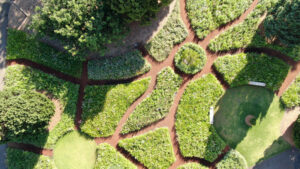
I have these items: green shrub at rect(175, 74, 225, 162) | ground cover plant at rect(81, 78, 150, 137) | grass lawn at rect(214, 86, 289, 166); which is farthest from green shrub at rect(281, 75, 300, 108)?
ground cover plant at rect(81, 78, 150, 137)

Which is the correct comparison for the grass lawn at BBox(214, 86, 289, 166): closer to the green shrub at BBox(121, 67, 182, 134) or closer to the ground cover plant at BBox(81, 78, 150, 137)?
the green shrub at BBox(121, 67, 182, 134)

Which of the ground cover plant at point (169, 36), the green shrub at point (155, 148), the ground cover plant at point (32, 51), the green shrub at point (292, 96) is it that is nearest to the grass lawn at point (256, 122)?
the green shrub at point (292, 96)

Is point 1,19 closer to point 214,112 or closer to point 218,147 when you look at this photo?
point 214,112

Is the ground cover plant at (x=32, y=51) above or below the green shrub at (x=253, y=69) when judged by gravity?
above

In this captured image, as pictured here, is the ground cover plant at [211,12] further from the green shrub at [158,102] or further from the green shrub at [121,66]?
the green shrub at [121,66]

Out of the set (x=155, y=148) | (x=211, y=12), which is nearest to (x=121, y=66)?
(x=155, y=148)

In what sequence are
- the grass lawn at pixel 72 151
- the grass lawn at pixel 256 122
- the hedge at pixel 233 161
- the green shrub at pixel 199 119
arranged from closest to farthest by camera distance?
the hedge at pixel 233 161
the green shrub at pixel 199 119
the grass lawn at pixel 256 122
the grass lawn at pixel 72 151
